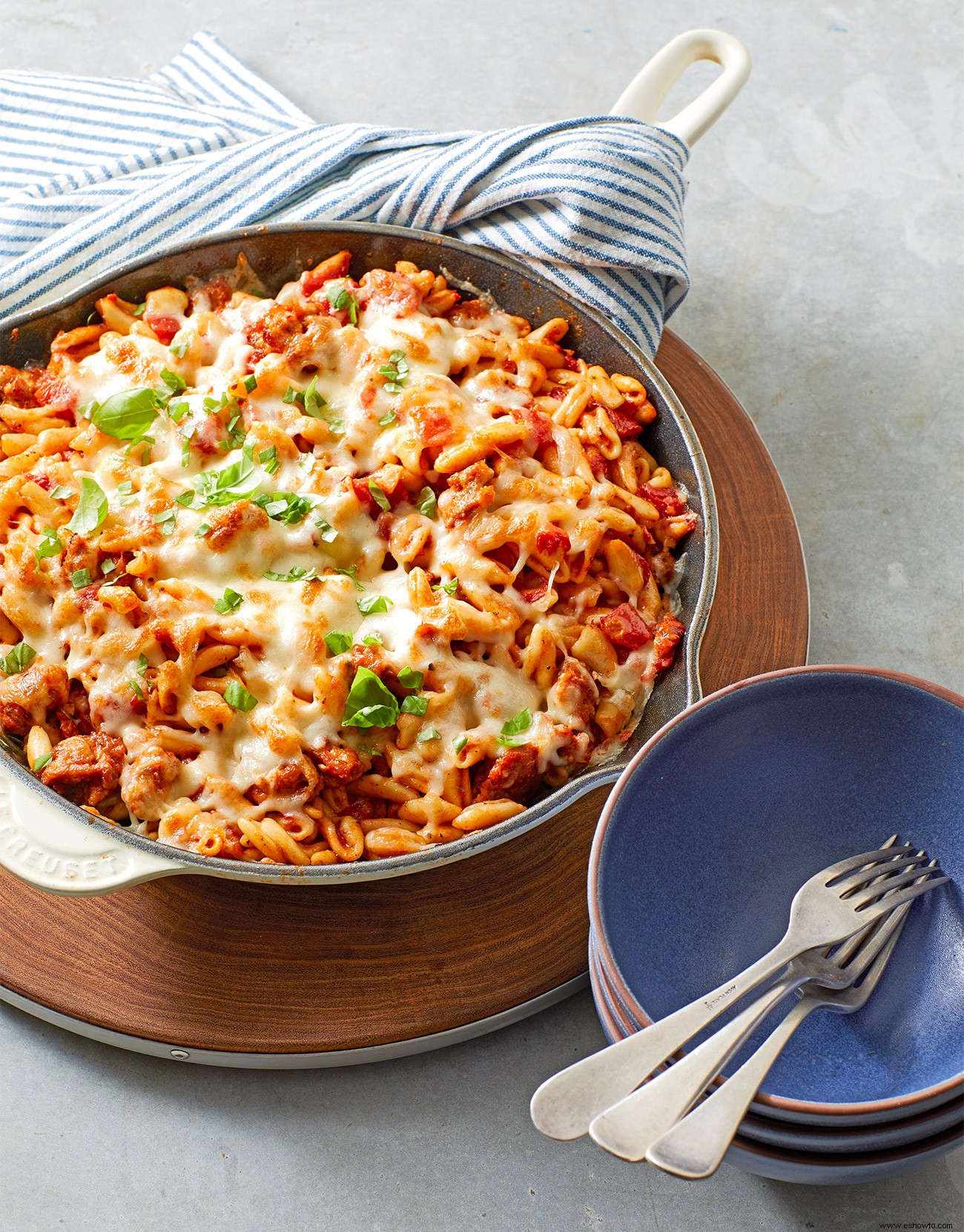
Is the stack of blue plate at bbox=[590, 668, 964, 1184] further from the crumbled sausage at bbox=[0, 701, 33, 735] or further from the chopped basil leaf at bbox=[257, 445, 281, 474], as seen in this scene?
the crumbled sausage at bbox=[0, 701, 33, 735]

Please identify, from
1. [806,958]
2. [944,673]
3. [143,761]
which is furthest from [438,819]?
[944,673]

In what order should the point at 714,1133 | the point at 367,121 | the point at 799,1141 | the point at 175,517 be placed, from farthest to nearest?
the point at 367,121
the point at 175,517
the point at 799,1141
the point at 714,1133

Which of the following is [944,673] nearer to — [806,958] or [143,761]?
[806,958]

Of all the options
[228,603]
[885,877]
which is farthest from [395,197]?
[885,877]

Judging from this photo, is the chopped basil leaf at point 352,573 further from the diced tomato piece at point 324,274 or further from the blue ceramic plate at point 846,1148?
the blue ceramic plate at point 846,1148

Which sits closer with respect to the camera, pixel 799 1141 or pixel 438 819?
pixel 799 1141

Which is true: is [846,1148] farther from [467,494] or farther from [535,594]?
[467,494]
